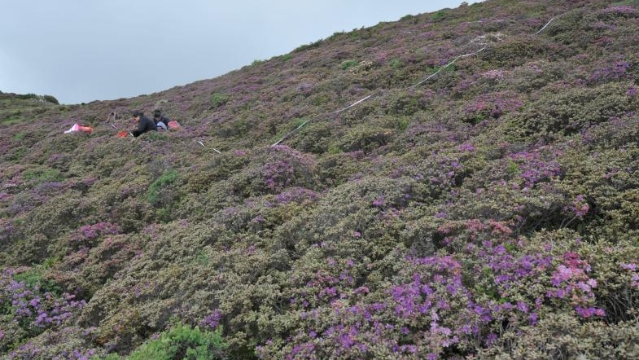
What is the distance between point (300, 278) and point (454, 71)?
1109 centimetres

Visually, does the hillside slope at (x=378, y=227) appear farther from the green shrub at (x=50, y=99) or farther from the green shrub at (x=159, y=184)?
the green shrub at (x=50, y=99)

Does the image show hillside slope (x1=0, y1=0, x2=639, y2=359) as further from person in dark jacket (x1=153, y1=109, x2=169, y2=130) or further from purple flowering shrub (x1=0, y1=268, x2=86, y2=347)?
person in dark jacket (x1=153, y1=109, x2=169, y2=130)

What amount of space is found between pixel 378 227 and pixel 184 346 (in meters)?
2.88

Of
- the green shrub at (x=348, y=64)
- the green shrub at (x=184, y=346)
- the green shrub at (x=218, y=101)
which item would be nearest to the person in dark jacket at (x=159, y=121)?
the green shrub at (x=218, y=101)

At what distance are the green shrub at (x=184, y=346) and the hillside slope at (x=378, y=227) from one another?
0.03 meters

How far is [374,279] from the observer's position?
16.8 feet

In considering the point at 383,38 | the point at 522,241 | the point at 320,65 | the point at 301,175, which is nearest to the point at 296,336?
the point at 522,241

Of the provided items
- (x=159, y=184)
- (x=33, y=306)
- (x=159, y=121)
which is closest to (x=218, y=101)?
(x=159, y=121)

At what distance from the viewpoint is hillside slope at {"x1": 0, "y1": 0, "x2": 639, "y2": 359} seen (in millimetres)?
3963

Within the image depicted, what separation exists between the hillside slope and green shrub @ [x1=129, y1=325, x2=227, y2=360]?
0.03 meters

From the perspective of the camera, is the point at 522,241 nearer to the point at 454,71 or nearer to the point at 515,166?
the point at 515,166

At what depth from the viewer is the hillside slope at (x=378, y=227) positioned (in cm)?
396

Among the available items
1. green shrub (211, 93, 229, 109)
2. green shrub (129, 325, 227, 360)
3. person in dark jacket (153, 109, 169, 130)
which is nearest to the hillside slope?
green shrub (129, 325, 227, 360)

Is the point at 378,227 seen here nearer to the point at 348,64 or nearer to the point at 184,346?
the point at 184,346
